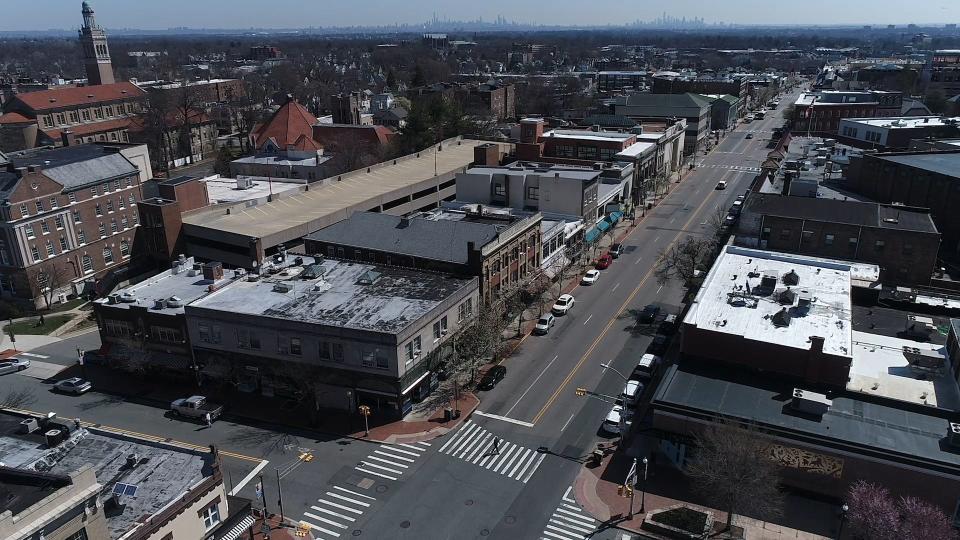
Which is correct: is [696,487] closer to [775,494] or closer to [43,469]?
[775,494]

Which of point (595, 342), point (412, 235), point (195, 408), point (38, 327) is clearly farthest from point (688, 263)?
point (38, 327)

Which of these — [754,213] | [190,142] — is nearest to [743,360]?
[754,213]

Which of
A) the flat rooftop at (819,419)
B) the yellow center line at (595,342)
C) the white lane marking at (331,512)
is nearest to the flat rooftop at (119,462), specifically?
the white lane marking at (331,512)

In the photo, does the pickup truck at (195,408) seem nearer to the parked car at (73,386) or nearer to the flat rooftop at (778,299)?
the parked car at (73,386)

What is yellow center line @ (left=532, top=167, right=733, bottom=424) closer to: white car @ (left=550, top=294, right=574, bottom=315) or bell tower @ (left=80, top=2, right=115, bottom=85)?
white car @ (left=550, top=294, right=574, bottom=315)

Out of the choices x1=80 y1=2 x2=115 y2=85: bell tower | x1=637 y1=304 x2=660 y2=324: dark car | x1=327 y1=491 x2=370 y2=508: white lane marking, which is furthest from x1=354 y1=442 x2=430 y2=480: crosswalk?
x1=80 y1=2 x2=115 y2=85: bell tower
